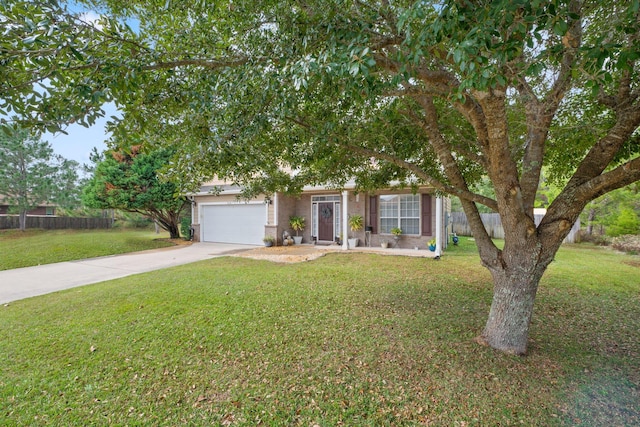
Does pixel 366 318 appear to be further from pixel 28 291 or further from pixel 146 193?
pixel 146 193

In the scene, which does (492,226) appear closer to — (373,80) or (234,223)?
(234,223)

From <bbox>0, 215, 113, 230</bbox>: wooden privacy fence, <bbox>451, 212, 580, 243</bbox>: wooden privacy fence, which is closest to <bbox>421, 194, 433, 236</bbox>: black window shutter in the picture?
<bbox>451, 212, 580, 243</bbox>: wooden privacy fence

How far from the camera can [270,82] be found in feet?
9.04

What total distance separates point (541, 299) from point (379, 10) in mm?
5912

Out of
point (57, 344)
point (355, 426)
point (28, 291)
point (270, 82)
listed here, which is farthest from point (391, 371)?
point (28, 291)

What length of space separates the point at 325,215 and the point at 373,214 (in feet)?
7.84

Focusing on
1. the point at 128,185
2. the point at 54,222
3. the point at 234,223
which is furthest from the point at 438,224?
the point at 54,222

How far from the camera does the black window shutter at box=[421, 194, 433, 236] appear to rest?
37.0 ft

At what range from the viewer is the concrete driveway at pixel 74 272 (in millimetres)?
6777

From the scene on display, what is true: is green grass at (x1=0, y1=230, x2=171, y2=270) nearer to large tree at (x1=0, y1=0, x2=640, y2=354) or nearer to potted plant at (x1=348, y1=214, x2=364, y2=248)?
potted plant at (x1=348, y1=214, x2=364, y2=248)

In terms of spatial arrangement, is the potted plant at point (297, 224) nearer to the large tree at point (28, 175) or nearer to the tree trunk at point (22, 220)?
the large tree at point (28, 175)

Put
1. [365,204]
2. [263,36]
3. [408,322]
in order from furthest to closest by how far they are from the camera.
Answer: [365,204]
[408,322]
[263,36]

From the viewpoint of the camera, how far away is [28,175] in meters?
16.6

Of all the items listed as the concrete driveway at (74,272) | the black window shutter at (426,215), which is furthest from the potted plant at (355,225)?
the concrete driveway at (74,272)
